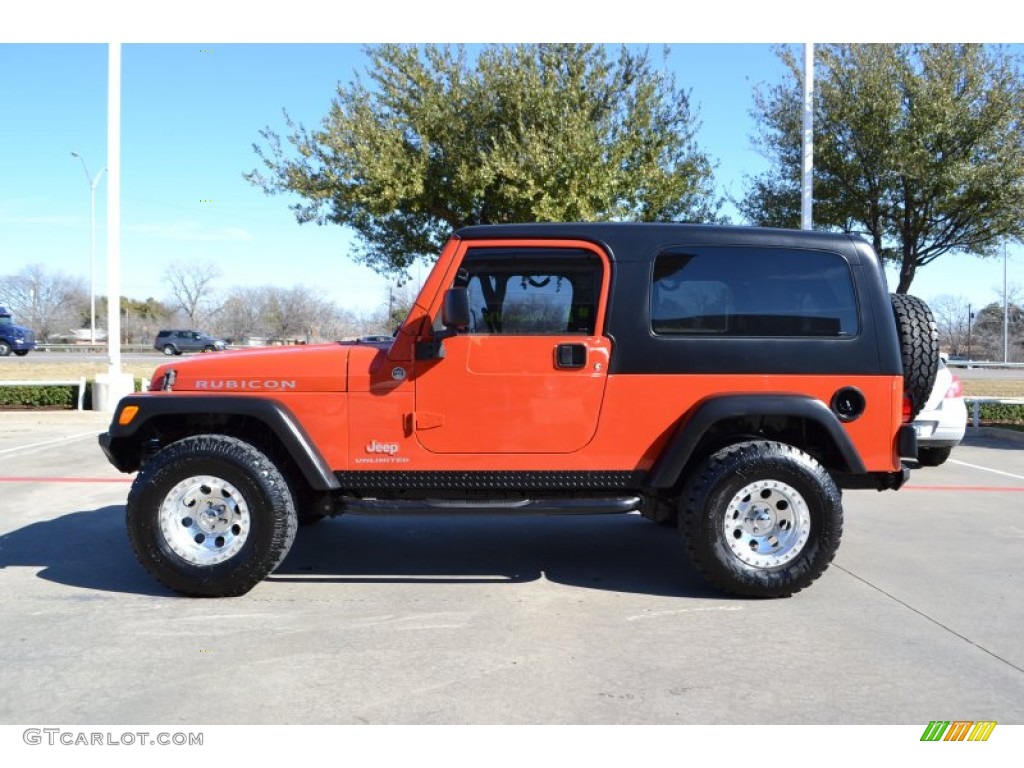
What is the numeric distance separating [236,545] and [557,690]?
223cm

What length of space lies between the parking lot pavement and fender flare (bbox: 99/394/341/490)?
75 centimetres

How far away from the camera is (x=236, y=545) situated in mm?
4762

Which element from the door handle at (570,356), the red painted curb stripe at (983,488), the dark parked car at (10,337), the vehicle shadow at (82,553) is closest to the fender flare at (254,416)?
the vehicle shadow at (82,553)

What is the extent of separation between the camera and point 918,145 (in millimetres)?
12734

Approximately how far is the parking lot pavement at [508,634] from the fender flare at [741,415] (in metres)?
0.79

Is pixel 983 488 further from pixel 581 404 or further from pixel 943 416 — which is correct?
pixel 581 404

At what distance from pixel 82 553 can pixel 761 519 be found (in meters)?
4.58

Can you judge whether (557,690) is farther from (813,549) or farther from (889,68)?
(889,68)

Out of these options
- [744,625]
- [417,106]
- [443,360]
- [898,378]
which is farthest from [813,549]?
[417,106]

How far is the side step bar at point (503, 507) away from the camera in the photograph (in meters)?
4.77

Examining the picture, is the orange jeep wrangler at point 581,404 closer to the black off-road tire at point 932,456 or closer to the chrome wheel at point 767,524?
the chrome wheel at point 767,524
